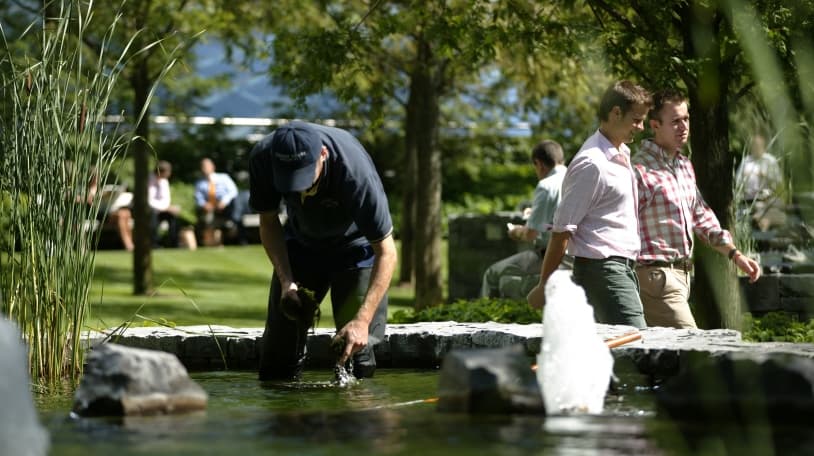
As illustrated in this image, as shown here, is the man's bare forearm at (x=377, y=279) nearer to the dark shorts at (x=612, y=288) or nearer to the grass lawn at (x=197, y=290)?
the dark shorts at (x=612, y=288)

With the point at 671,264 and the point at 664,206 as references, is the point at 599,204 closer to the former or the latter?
the point at 664,206

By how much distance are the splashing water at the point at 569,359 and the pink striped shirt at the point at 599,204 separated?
1329 millimetres

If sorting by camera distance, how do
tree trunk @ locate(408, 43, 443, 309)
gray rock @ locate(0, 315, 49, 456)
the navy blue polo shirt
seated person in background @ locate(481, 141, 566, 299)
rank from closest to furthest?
1. gray rock @ locate(0, 315, 49, 456)
2. the navy blue polo shirt
3. seated person in background @ locate(481, 141, 566, 299)
4. tree trunk @ locate(408, 43, 443, 309)

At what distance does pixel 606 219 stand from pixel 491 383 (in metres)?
1.90

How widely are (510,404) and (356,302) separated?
1.85 meters

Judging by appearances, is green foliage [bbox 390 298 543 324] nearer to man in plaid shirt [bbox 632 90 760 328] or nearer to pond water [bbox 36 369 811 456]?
man in plaid shirt [bbox 632 90 760 328]

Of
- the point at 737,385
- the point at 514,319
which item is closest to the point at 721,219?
the point at 514,319

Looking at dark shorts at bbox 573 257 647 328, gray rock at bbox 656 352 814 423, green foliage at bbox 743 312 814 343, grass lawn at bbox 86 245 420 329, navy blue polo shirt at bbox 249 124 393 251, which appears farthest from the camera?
grass lawn at bbox 86 245 420 329

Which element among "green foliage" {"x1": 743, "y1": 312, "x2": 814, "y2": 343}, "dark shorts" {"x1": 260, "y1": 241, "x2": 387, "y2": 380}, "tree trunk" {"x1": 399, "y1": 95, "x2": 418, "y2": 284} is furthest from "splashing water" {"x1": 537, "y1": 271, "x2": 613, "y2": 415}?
"tree trunk" {"x1": 399, "y1": 95, "x2": 418, "y2": 284}

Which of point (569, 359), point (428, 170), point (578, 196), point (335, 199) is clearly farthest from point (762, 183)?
point (569, 359)

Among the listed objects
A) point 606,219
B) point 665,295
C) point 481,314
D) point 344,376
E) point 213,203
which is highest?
point 213,203

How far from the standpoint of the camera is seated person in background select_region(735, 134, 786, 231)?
11.9 meters

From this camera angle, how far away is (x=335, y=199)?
5.93 m

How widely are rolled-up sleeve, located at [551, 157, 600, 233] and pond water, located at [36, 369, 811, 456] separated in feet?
3.74
